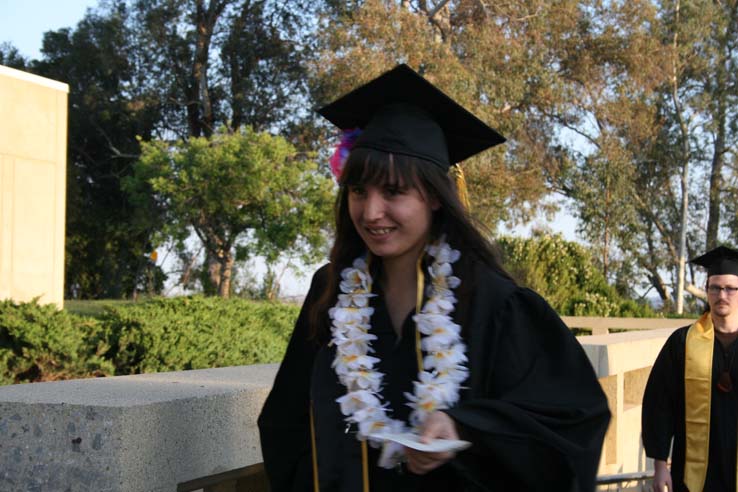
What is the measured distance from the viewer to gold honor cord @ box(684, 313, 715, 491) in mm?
4793

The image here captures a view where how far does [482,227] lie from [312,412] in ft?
2.04

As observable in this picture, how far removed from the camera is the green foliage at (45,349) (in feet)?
22.7

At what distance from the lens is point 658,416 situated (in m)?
4.91

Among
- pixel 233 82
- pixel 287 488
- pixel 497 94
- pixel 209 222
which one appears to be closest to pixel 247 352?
pixel 287 488

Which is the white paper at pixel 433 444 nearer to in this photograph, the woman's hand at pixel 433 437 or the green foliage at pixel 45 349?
the woman's hand at pixel 433 437

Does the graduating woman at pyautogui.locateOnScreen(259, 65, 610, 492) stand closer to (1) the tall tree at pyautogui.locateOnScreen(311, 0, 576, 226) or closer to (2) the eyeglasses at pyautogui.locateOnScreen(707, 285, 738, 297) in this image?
(2) the eyeglasses at pyautogui.locateOnScreen(707, 285, 738, 297)

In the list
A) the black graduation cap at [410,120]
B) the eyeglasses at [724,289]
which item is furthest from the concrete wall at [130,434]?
the eyeglasses at [724,289]

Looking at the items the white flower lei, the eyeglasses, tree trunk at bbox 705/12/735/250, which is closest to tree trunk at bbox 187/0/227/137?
tree trunk at bbox 705/12/735/250

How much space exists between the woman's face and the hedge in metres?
5.29

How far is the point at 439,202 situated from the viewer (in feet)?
7.02

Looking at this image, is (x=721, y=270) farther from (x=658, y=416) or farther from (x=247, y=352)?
(x=247, y=352)

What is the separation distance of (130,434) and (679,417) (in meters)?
3.54

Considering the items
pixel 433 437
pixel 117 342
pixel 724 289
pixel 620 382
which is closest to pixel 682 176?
pixel 620 382

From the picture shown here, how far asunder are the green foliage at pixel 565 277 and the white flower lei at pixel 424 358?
15.9 m
